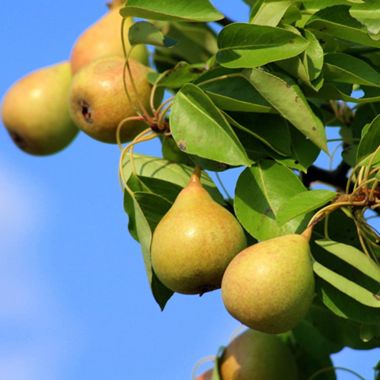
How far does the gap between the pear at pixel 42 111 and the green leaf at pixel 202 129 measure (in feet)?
3.09

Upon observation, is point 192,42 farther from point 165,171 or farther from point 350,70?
point 350,70

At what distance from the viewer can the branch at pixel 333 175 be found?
2.40 m

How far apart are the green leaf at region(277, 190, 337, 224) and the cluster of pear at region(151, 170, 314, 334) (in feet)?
0.11

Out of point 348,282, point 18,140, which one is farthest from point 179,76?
point 18,140

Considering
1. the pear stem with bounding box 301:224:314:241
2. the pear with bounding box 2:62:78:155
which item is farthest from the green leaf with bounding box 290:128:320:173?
the pear with bounding box 2:62:78:155

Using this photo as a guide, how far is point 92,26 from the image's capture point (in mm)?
2607

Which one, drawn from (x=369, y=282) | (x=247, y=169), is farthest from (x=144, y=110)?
(x=369, y=282)

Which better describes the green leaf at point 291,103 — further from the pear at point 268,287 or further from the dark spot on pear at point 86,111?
the dark spot on pear at point 86,111

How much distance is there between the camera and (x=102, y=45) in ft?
8.25

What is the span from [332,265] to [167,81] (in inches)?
19.6

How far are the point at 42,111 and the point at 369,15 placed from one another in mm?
1188

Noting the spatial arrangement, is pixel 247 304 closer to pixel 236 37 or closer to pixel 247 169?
pixel 247 169

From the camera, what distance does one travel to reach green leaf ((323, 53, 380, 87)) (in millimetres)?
1862

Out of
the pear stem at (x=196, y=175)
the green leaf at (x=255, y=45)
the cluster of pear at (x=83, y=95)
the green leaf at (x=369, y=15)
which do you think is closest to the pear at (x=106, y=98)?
the cluster of pear at (x=83, y=95)
